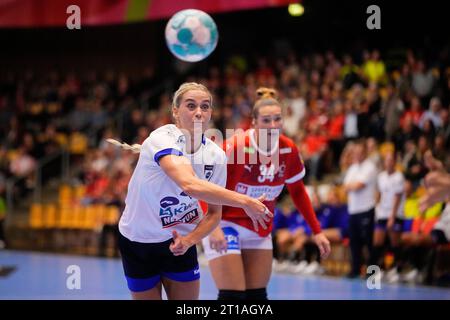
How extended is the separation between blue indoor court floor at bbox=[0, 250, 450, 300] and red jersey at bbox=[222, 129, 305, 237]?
311cm

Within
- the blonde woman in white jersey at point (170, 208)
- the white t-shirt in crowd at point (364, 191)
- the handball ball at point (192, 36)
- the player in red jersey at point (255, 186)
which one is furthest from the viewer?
the white t-shirt in crowd at point (364, 191)

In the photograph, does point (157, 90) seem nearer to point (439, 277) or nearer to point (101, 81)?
point (101, 81)

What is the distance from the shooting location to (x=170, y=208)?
4.55 meters

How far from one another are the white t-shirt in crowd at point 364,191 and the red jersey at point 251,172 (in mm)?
5241

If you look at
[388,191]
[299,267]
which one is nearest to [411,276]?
[388,191]

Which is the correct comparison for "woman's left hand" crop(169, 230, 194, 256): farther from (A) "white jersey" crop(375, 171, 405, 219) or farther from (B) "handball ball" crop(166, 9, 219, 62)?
(A) "white jersey" crop(375, 171, 405, 219)

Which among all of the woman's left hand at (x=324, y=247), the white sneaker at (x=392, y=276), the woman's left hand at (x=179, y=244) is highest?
the woman's left hand at (x=179, y=244)

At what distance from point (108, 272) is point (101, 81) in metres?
10.4

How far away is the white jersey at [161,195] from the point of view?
4.50 m

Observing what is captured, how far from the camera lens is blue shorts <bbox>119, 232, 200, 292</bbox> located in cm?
462

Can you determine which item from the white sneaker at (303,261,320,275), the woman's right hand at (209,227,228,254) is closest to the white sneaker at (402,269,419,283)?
the white sneaker at (303,261,320,275)

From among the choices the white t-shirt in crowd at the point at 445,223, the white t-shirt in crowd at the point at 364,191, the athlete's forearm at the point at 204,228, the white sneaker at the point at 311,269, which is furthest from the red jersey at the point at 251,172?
the white sneaker at the point at 311,269

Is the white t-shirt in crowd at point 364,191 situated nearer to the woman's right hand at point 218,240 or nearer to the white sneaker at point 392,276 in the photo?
the white sneaker at point 392,276
